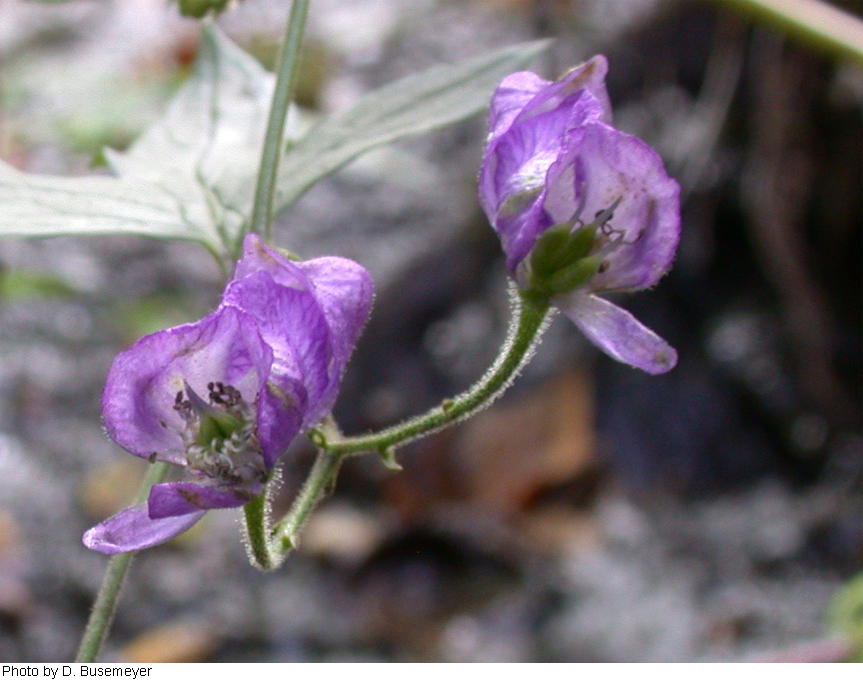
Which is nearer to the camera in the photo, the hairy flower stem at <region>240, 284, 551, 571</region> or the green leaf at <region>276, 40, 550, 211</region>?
the hairy flower stem at <region>240, 284, 551, 571</region>

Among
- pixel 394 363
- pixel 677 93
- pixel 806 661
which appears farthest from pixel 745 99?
pixel 806 661

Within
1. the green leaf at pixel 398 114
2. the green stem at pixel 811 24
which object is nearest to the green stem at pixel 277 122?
the green leaf at pixel 398 114

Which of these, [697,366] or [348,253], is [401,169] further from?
[697,366]

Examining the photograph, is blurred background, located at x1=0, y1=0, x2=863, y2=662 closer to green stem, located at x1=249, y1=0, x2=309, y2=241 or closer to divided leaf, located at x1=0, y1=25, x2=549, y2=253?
divided leaf, located at x1=0, y1=25, x2=549, y2=253

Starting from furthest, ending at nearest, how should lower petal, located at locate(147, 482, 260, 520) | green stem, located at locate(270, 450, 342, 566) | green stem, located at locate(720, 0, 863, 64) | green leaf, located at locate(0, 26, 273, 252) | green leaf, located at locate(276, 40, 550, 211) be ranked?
1. green stem, located at locate(720, 0, 863, 64)
2. green leaf, located at locate(276, 40, 550, 211)
3. green leaf, located at locate(0, 26, 273, 252)
4. green stem, located at locate(270, 450, 342, 566)
5. lower petal, located at locate(147, 482, 260, 520)

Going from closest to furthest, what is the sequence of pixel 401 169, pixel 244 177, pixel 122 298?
1. pixel 244 177
2. pixel 122 298
3. pixel 401 169

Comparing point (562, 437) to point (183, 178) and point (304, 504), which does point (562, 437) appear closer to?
point (183, 178)

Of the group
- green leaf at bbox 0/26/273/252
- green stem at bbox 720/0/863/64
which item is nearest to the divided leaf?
green leaf at bbox 0/26/273/252
